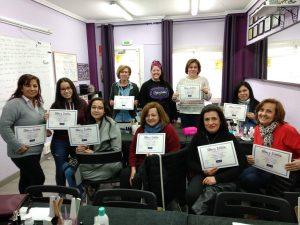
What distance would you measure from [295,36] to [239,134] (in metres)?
1.48

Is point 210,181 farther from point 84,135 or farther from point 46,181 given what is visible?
point 46,181

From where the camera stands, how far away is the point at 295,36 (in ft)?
10.4

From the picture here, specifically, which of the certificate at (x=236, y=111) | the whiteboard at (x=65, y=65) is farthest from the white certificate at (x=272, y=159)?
the whiteboard at (x=65, y=65)

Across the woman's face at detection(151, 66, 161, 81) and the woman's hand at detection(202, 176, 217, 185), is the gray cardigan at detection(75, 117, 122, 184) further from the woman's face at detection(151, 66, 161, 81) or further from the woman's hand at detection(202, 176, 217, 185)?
the woman's face at detection(151, 66, 161, 81)

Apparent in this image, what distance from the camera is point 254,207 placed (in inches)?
57.7

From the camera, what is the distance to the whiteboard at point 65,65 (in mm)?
5215

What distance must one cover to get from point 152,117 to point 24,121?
1.25 m

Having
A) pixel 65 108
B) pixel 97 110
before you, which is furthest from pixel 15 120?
pixel 97 110

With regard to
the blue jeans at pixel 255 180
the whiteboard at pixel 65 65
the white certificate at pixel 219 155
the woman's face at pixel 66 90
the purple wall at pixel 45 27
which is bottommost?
the blue jeans at pixel 255 180

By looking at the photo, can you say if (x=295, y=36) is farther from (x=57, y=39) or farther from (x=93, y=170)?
(x=57, y=39)

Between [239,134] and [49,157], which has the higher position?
[239,134]

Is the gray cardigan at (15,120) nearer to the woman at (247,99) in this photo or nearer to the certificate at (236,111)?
the certificate at (236,111)

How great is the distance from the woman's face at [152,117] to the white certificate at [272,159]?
0.98 metres

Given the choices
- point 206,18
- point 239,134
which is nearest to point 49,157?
point 239,134
